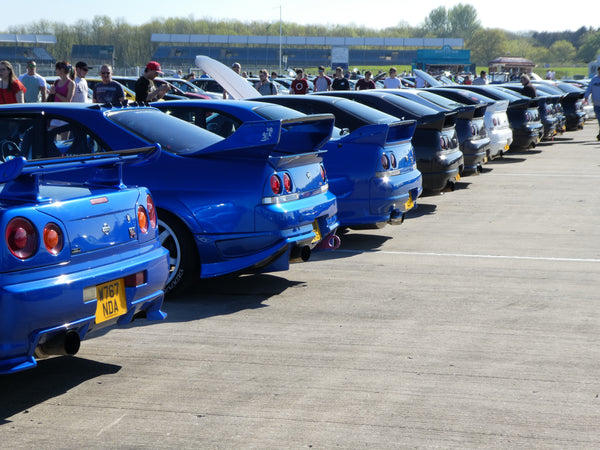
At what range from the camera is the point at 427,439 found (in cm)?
390

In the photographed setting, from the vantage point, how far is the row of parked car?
13.6 ft

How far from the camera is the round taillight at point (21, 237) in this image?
4.02 meters

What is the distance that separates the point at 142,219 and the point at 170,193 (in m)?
1.57

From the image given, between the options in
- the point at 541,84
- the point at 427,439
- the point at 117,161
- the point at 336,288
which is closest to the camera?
the point at 427,439

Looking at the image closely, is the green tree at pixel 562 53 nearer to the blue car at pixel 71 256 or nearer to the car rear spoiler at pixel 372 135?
the car rear spoiler at pixel 372 135

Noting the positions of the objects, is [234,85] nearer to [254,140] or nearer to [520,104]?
[254,140]

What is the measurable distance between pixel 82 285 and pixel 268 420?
1.16m

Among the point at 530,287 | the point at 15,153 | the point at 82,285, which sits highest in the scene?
the point at 15,153

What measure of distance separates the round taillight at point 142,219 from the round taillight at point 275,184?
5.53ft

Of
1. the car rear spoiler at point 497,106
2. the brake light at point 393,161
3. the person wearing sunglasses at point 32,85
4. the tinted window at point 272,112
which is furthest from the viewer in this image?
the car rear spoiler at point 497,106

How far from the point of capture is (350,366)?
196 inches

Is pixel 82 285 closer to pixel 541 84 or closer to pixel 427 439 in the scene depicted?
pixel 427 439

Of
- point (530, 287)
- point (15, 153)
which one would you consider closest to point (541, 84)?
point (530, 287)

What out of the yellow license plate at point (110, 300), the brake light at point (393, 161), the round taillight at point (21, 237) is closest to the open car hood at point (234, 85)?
the brake light at point (393, 161)
